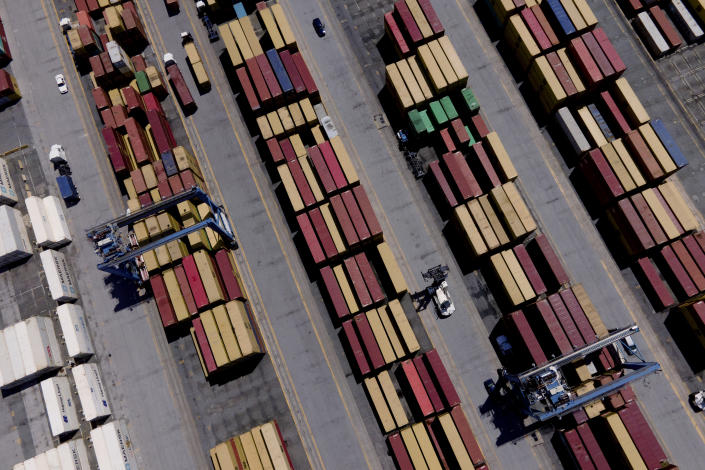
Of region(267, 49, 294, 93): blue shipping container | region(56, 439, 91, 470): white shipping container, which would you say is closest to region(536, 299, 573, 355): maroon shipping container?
region(267, 49, 294, 93): blue shipping container

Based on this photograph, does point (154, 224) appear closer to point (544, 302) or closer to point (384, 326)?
point (384, 326)

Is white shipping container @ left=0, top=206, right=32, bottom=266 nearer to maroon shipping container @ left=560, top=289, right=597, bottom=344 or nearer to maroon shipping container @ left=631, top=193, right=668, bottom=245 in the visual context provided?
maroon shipping container @ left=560, top=289, right=597, bottom=344

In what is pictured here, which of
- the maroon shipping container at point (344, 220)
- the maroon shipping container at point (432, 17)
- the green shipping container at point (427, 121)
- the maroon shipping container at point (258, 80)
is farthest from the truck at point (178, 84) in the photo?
the maroon shipping container at point (432, 17)

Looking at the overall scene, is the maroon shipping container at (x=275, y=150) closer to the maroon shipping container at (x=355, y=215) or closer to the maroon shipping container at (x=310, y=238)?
the maroon shipping container at (x=310, y=238)

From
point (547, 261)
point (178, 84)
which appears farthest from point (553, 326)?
point (178, 84)

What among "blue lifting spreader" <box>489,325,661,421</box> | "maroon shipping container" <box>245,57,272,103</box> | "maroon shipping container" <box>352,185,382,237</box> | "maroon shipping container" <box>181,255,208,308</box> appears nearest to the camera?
"blue lifting spreader" <box>489,325,661,421</box>

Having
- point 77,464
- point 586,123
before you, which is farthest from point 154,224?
point 586,123
